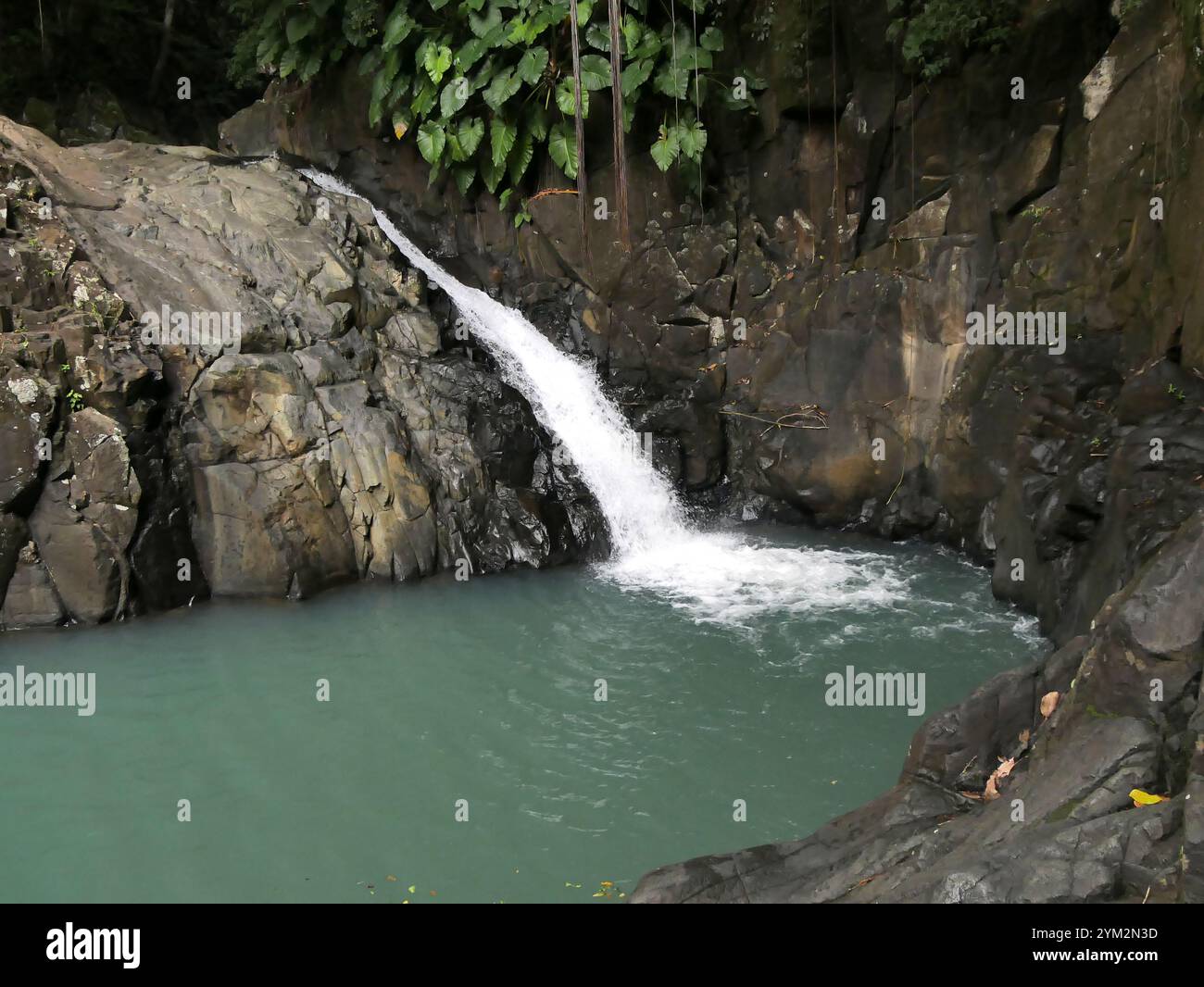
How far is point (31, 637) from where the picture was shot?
30.7 ft

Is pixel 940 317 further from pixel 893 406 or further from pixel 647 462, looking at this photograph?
pixel 647 462

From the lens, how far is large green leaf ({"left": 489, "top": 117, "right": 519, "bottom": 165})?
13.2 meters

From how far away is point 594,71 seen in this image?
12523 mm

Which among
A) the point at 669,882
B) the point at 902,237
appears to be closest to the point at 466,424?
the point at 902,237

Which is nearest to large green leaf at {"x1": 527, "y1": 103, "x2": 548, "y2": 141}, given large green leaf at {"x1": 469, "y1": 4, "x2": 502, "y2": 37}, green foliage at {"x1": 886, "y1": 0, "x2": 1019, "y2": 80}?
large green leaf at {"x1": 469, "y1": 4, "x2": 502, "y2": 37}

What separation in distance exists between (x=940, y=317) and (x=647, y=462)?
3.72 metres

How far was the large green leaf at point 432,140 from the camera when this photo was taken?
530 inches

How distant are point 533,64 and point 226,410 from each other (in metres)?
5.64

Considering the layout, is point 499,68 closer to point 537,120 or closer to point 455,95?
point 455,95

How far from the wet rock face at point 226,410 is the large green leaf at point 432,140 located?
56.3 inches

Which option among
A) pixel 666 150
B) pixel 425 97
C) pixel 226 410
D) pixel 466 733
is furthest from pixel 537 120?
pixel 466 733

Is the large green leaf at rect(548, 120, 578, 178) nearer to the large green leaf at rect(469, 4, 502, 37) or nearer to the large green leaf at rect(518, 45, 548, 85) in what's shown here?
the large green leaf at rect(518, 45, 548, 85)

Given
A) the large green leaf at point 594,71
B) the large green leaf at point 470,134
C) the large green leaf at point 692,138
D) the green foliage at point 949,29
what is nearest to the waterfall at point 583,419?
the large green leaf at point 470,134

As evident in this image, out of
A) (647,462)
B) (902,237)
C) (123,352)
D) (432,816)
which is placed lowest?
(432,816)
